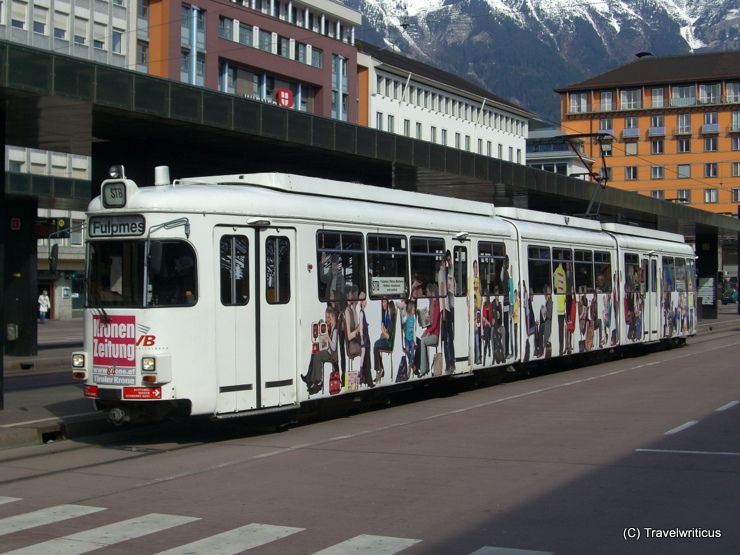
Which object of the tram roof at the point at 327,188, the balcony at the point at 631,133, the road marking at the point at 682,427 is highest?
the balcony at the point at 631,133

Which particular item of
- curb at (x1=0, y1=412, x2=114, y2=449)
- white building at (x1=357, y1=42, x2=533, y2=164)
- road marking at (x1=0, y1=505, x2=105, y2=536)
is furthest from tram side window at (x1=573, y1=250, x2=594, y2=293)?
white building at (x1=357, y1=42, x2=533, y2=164)

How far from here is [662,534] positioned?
310 inches

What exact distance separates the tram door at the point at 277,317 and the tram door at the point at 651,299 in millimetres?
17702

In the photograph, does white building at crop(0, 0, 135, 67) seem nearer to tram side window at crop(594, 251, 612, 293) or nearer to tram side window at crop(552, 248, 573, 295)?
tram side window at crop(594, 251, 612, 293)

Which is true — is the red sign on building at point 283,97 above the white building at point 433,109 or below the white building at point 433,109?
below

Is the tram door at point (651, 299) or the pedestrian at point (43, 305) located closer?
the tram door at point (651, 299)

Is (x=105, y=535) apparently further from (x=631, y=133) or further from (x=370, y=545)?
(x=631, y=133)

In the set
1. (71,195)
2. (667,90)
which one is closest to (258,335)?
(71,195)

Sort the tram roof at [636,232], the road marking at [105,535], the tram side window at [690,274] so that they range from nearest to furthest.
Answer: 1. the road marking at [105,535]
2. the tram roof at [636,232]
3. the tram side window at [690,274]

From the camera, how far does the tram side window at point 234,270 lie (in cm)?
1289

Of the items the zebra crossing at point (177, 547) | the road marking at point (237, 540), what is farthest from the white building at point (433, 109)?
the road marking at point (237, 540)

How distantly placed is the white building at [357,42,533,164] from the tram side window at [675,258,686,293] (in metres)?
51.2

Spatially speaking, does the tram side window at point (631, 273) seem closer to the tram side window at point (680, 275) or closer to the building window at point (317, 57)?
the tram side window at point (680, 275)

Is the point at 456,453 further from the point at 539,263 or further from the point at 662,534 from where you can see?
the point at 539,263
